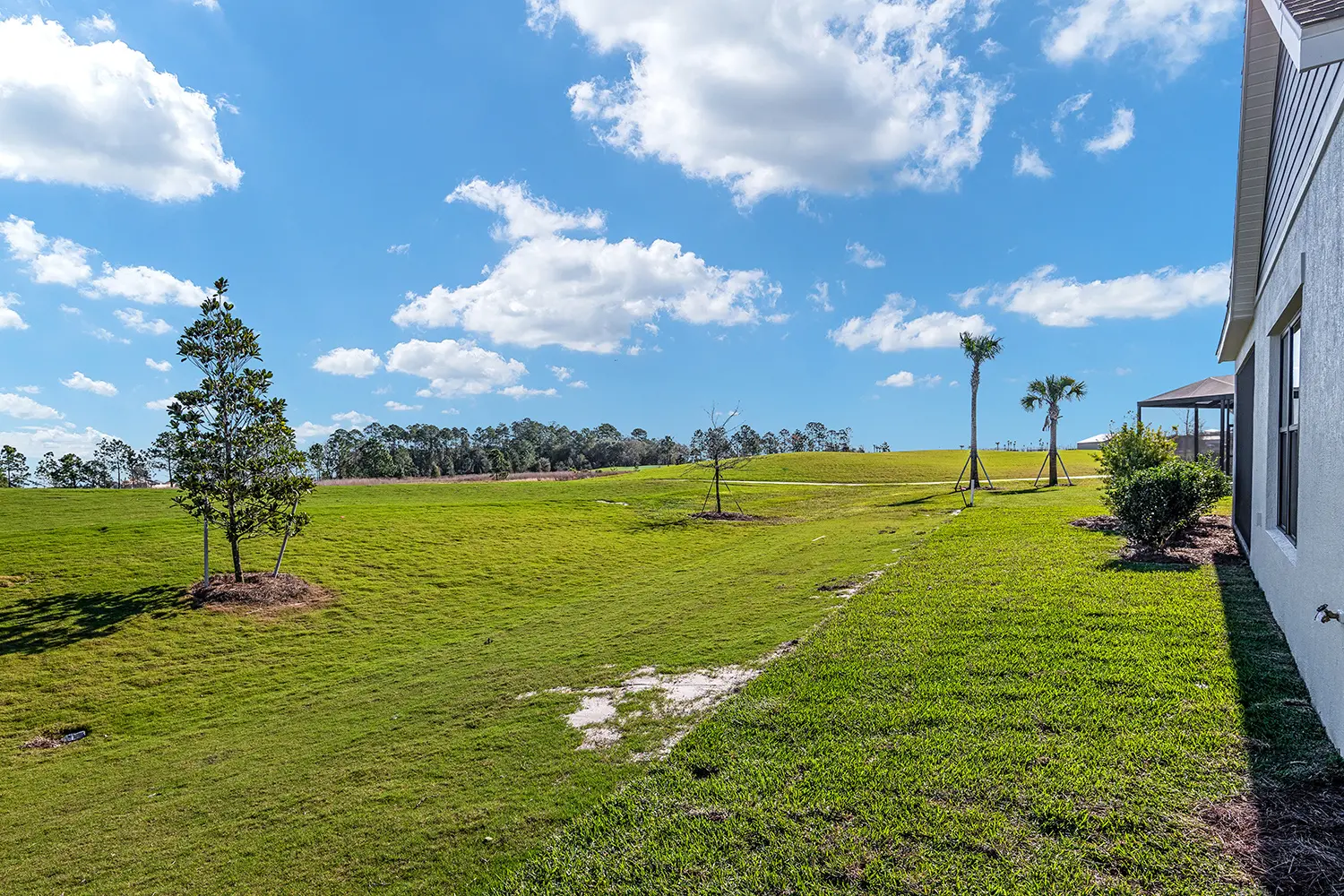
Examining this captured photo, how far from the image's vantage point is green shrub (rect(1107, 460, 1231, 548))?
10.0 m

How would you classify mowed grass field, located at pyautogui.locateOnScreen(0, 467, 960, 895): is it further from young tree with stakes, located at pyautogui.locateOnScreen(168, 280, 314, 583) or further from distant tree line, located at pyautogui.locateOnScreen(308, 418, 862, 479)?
distant tree line, located at pyautogui.locateOnScreen(308, 418, 862, 479)

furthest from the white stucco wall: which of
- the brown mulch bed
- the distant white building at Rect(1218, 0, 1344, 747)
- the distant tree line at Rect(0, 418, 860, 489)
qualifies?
the distant tree line at Rect(0, 418, 860, 489)

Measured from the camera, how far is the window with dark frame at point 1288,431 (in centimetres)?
652

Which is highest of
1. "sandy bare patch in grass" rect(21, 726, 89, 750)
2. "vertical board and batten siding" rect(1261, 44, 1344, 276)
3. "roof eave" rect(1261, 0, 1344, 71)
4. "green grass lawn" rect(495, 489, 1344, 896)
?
"vertical board and batten siding" rect(1261, 44, 1344, 276)

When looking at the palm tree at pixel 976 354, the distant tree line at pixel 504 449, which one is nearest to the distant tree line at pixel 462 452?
the distant tree line at pixel 504 449

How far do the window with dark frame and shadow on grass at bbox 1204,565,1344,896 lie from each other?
2.10 m

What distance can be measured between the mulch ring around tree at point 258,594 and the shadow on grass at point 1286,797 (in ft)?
43.4

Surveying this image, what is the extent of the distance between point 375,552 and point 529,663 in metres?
9.18

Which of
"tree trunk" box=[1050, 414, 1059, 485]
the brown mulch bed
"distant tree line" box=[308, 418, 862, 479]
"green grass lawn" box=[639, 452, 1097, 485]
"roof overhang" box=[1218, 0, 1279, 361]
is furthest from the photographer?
Result: "distant tree line" box=[308, 418, 862, 479]

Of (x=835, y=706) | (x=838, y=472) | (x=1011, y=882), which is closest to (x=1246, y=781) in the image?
(x=1011, y=882)

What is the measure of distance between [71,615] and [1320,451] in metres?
16.5

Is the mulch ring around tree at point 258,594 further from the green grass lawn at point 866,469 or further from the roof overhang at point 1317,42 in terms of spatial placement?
the green grass lawn at point 866,469

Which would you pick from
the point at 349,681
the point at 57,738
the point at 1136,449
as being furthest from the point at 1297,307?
the point at 57,738

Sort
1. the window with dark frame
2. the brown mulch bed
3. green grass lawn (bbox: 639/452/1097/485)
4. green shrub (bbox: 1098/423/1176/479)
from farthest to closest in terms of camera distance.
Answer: green grass lawn (bbox: 639/452/1097/485), green shrub (bbox: 1098/423/1176/479), the window with dark frame, the brown mulch bed
